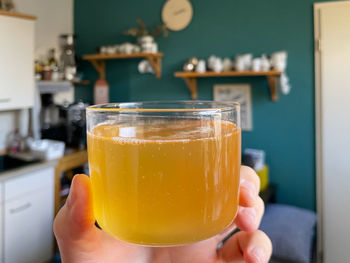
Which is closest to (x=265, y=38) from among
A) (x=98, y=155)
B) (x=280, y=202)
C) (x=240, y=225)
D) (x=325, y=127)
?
(x=325, y=127)

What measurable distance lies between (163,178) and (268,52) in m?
2.11

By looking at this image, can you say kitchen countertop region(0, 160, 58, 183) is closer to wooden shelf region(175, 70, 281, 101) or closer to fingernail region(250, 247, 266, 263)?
wooden shelf region(175, 70, 281, 101)

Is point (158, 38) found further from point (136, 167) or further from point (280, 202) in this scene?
point (136, 167)

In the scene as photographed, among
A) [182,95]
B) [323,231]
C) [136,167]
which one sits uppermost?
[182,95]

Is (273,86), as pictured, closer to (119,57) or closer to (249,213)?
(119,57)

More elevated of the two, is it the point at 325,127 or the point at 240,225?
the point at 325,127

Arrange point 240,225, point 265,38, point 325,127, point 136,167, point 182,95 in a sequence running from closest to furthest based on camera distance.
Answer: point 136,167, point 240,225, point 325,127, point 265,38, point 182,95

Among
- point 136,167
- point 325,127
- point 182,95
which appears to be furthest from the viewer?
point 182,95

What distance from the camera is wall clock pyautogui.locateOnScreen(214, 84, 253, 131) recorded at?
92.2 inches

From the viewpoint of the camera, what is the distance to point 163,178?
347 millimetres

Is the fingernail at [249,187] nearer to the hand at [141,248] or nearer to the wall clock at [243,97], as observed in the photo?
→ the hand at [141,248]

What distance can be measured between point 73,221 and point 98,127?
0.14 metres

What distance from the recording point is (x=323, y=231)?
2.18 m

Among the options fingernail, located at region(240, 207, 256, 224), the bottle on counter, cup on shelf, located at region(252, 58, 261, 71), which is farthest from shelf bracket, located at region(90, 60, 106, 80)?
fingernail, located at region(240, 207, 256, 224)
